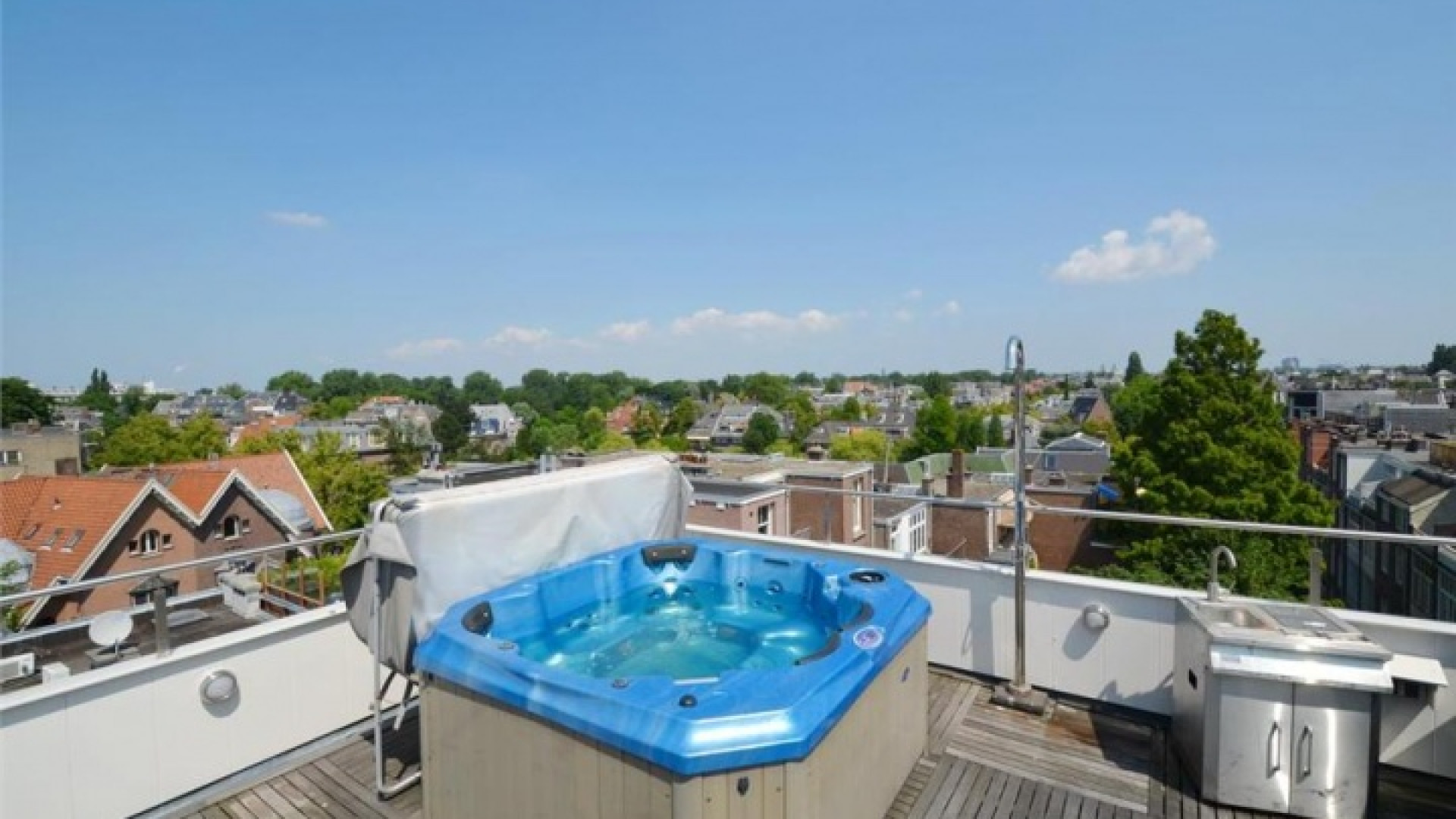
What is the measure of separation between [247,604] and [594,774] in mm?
3817

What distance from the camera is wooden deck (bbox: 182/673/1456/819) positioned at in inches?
98.0

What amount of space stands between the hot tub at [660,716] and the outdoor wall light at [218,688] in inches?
39.3

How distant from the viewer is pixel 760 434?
54.8 metres

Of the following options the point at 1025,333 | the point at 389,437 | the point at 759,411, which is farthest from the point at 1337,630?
the point at 759,411

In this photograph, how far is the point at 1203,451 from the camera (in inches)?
499

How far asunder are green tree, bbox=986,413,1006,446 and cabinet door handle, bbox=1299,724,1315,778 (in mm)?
54722

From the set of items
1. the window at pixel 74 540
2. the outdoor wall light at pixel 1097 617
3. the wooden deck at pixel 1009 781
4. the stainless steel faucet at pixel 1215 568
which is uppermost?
the stainless steel faucet at pixel 1215 568

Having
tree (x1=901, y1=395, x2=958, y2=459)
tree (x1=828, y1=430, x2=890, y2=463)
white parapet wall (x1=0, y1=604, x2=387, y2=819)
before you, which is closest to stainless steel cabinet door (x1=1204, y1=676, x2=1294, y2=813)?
white parapet wall (x1=0, y1=604, x2=387, y2=819)

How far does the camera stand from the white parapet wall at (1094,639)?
2.61 meters

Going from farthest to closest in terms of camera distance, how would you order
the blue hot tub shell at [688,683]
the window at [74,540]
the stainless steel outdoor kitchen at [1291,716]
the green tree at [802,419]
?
the green tree at [802,419], the window at [74,540], the stainless steel outdoor kitchen at [1291,716], the blue hot tub shell at [688,683]

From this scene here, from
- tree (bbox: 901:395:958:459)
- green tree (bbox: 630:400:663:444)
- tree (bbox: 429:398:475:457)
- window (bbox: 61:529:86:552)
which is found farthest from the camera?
green tree (bbox: 630:400:663:444)

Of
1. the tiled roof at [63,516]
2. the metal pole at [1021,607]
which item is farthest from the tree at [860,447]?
the metal pole at [1021,607]

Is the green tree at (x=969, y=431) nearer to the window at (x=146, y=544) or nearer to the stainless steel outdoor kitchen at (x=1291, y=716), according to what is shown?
the window at (x=146, y=544)

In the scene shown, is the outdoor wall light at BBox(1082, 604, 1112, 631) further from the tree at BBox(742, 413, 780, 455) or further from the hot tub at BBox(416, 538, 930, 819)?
the tree at BBox(742, 413, 780, 455)
